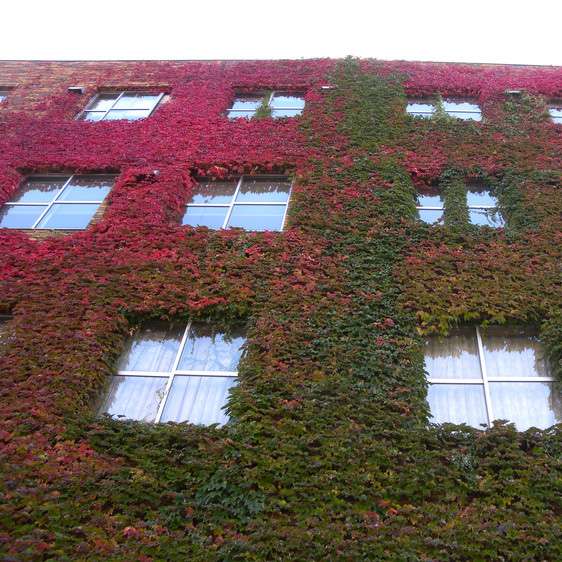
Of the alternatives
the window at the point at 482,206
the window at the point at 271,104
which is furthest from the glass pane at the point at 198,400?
the window at the point at 271,104

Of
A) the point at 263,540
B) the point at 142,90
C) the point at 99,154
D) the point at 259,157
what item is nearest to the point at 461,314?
the point at 263,540

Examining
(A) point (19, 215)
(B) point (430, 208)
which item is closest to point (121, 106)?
(A) point (19, 215)

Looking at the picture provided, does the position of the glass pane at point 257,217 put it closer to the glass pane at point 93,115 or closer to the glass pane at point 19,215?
the glass pane at point 19,215

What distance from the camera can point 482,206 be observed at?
42.0ft

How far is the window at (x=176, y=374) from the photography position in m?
9.15

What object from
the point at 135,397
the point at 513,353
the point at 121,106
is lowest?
the point at 135,397

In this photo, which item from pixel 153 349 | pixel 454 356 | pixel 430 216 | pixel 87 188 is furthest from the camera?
pixel 87 188

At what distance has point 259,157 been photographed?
46.1 ft

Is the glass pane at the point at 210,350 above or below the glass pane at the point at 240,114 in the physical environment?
below

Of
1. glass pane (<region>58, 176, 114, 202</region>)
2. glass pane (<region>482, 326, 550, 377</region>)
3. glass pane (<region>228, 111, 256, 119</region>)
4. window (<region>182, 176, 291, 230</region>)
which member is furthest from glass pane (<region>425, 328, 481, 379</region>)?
glass pane (<region>228, 111, 256, 119</region>)

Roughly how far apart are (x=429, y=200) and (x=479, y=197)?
1037 millimetres

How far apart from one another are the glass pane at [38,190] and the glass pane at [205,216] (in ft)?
10.4

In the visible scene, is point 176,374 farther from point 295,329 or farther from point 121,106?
point 121,106

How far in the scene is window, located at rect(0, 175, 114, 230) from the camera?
13.0 metres
